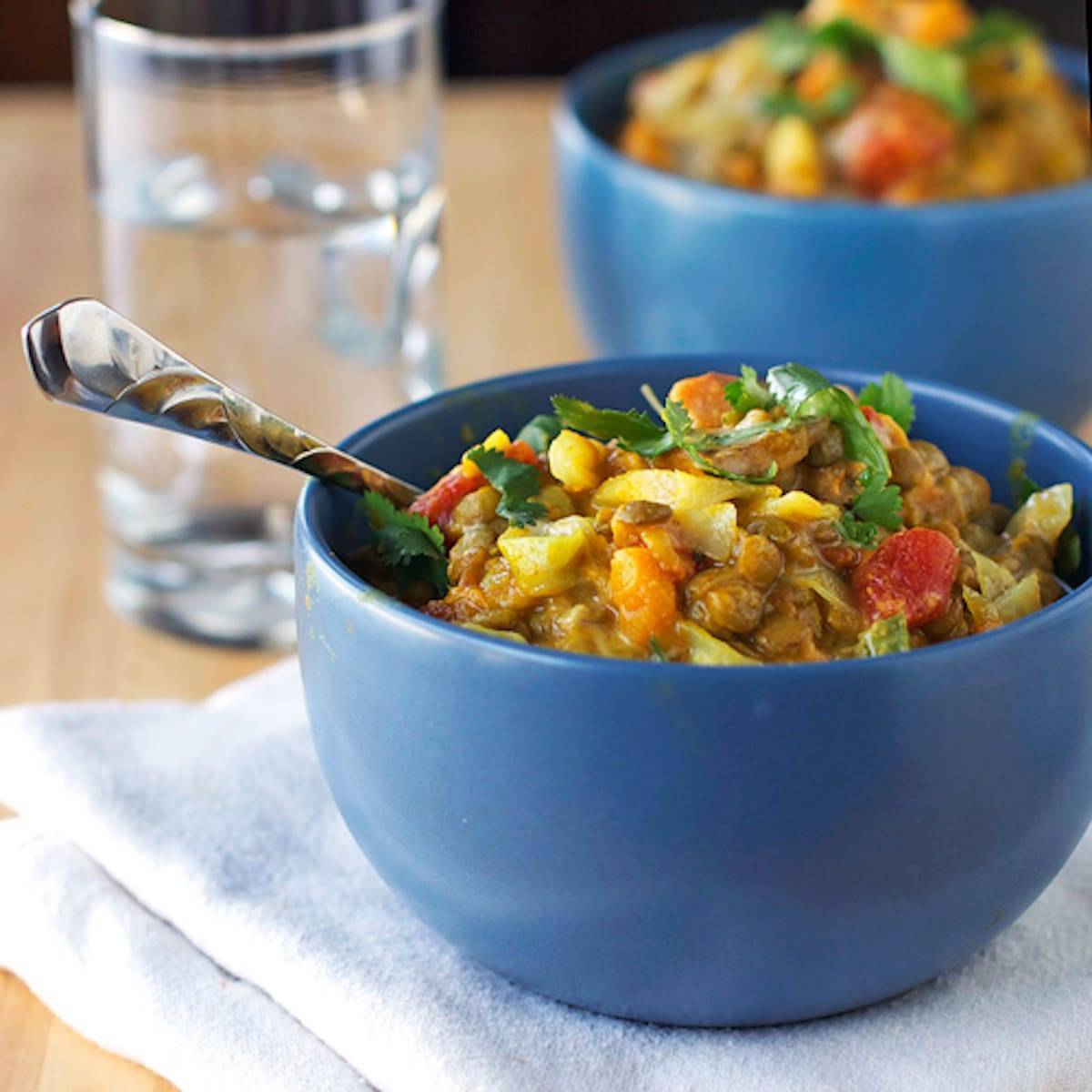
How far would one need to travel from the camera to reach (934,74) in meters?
2.09

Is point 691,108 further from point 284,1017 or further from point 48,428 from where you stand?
point 284,1017

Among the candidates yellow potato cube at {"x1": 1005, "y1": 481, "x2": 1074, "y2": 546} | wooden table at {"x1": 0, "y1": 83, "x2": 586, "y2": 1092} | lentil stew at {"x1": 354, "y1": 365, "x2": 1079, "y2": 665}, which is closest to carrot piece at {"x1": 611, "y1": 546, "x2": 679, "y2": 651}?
lentil stew at {"x1": 354, "y1": 365, "x2": 1079, "y2": 665}

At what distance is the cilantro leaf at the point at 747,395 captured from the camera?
1359 millimetres

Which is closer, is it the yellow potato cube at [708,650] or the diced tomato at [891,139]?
the yellow potato cube at [708,650]

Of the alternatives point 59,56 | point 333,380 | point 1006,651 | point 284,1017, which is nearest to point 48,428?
point 333,380

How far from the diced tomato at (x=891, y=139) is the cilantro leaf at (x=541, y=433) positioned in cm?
77

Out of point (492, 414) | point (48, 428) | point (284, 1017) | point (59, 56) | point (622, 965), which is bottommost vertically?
point (59, 56)

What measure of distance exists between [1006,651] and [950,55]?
1172 mm

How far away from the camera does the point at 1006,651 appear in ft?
3.72

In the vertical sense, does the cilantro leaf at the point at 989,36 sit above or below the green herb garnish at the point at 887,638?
above

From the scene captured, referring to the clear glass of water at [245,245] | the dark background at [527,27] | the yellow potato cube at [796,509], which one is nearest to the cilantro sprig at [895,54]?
the clear glass of water at [245,245]

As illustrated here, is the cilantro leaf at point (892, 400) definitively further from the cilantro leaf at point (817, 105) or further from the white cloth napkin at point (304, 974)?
the cilantro leaf at point (817, 105)

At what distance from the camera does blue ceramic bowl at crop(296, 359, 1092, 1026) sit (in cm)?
111

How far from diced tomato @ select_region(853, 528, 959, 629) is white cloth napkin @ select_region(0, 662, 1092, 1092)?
257 mm
